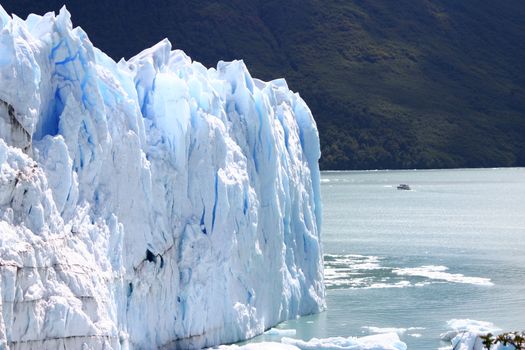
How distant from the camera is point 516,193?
7444cm

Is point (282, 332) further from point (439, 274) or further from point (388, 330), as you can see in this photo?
point (439, 274)

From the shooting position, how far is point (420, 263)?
3425cm

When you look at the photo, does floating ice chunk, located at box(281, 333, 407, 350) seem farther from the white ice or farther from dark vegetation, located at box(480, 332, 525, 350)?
dark vegetation, located at box(480, 332, 525, 350)

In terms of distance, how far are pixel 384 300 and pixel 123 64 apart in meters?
9.18

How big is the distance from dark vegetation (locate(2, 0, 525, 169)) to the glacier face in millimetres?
88216

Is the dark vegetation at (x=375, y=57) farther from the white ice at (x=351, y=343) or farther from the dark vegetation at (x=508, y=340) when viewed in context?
the dark vegetation at (x=508, y=340)

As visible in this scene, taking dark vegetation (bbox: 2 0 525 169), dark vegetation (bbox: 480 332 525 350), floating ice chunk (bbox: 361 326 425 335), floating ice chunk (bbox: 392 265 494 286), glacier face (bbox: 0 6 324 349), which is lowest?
floating ice chunk (bbox: 361 326 425 335)

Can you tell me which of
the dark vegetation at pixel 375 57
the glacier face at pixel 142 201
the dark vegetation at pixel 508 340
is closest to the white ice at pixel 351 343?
the glacier face at pixel 142 201

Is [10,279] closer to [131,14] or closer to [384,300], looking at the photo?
[384,300]

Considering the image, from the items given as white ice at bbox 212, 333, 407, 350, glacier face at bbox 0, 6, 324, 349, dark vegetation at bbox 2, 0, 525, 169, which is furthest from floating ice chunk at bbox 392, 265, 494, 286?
dark vegetation at bbox 2, 0, 525, 169

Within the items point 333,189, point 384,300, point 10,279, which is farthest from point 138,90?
point 333,189

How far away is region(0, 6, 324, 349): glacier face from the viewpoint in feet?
46.8

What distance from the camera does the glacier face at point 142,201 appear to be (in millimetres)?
14273

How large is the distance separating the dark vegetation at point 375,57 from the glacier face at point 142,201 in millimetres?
88216
